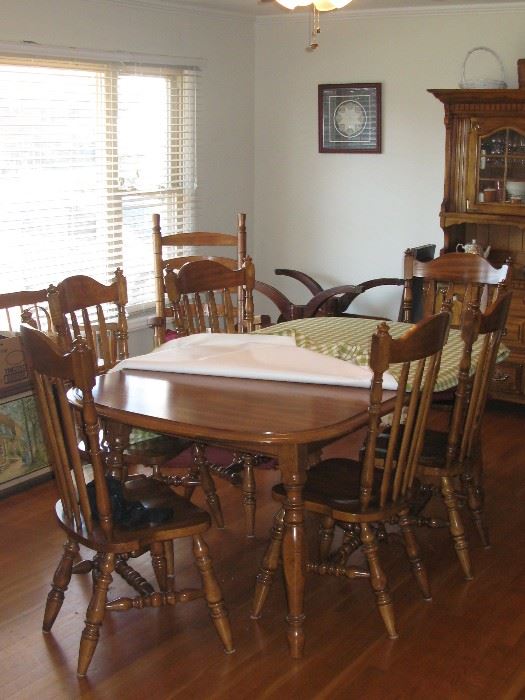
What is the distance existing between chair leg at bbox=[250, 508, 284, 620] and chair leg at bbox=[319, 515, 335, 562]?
39 cm

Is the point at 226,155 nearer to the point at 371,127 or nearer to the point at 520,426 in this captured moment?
the point at 371,127

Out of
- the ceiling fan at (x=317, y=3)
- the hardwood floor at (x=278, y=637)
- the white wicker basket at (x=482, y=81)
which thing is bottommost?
the hardwood floor at (x=278, y=637)

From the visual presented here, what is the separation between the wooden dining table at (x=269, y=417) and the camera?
2.59m

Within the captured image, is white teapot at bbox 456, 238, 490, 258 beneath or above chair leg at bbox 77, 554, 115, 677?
above

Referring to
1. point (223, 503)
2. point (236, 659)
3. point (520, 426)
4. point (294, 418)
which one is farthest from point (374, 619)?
point (520, 426)

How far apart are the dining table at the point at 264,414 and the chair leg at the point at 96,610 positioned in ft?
1.31

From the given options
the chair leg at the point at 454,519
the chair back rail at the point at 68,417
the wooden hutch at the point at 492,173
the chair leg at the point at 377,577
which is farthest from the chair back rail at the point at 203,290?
the wooden hutch at the point at 492,173

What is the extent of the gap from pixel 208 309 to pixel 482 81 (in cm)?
229

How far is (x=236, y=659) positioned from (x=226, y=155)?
3.96 metres

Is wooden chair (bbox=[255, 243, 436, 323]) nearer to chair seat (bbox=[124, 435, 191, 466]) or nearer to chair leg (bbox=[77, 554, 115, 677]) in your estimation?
chair seat (bbox=[124, 435, 191, 466])

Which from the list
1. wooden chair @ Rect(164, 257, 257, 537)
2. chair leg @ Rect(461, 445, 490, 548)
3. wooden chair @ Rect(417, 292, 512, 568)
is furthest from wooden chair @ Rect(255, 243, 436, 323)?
wooden chair @ Rect(417, 292, 512, 568)

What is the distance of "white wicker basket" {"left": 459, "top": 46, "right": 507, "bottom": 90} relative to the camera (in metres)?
5.20

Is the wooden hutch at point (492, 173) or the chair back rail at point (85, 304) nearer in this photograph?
the chair back rail at point (85, 304)

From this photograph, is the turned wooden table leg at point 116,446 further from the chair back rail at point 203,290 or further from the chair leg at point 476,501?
the chair leg at point 476,501
